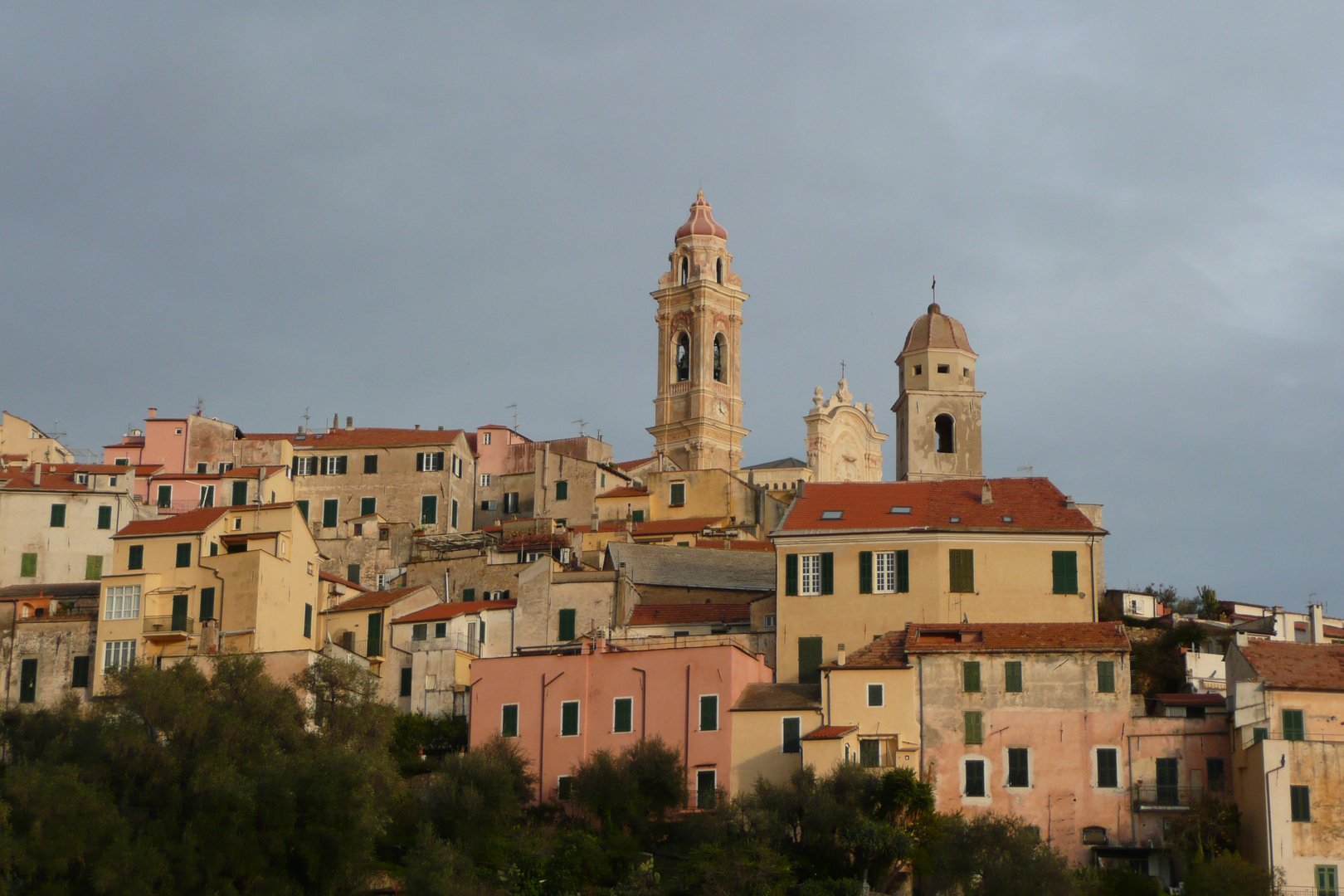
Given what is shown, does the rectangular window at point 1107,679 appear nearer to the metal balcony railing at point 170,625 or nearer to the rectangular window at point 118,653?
the metal balcony railing at point 170,625

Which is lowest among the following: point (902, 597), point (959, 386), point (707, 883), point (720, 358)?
point (707, 883)

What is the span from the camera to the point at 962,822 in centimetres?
4384

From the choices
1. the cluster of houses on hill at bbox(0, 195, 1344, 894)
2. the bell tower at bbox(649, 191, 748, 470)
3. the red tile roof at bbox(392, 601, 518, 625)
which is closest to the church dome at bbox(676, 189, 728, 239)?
the bell tower at bbox(649, 191, 748, 470)

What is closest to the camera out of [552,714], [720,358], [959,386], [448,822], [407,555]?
[448,822]

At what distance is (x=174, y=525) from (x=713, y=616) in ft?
53.2

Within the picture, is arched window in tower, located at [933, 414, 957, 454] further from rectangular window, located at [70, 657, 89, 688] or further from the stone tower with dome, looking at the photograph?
rectangular window, located at [70, 657, 89, 688]

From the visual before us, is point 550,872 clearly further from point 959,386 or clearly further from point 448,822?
point 959,386

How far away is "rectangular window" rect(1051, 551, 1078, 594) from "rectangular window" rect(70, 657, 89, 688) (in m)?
27.6

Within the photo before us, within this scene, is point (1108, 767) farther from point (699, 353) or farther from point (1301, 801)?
point (699, 353)

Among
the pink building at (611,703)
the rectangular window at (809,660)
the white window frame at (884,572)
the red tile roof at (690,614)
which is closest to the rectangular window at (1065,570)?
the white window frame at (884,572)

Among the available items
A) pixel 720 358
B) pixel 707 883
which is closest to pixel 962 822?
pixel 707 883

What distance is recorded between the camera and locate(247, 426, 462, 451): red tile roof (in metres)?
74.1

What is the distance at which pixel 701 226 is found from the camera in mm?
100250

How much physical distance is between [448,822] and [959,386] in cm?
2301
